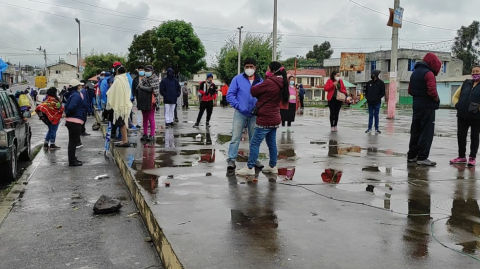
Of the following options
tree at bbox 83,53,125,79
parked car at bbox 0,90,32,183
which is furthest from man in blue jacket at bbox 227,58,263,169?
tree at bbox 83,53,125,79

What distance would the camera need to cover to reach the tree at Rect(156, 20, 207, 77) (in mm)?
47844

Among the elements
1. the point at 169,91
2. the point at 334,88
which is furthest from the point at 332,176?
the point at 169,91

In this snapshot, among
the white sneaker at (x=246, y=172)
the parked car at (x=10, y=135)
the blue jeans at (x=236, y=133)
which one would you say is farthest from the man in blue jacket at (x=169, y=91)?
the white sneaker at (x=246, y=172)

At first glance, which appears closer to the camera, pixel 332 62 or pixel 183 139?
pixel 183 139

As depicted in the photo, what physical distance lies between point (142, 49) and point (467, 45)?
5316 cm

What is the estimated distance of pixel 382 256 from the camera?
3359 millimetres

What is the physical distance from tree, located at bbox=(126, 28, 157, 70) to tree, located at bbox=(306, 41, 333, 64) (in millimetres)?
79274

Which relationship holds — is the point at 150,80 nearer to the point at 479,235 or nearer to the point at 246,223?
the point at 246,223

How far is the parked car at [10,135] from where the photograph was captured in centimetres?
689

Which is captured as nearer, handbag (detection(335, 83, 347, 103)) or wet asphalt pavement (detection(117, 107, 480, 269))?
wet asphalt pavement (detection(117, 107, 480, 269))

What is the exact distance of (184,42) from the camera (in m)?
48.4

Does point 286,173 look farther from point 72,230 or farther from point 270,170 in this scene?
point 72,230

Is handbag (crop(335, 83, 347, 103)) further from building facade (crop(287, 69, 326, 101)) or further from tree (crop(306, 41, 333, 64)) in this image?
tree (crop(306, 41, 333, 64))

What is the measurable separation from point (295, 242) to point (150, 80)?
739 centimetres
